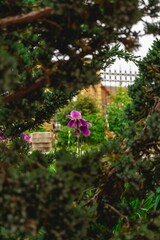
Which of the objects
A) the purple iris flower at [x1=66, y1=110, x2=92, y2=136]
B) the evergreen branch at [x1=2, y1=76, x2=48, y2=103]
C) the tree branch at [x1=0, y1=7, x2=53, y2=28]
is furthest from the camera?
Result: the purple iris flower at [x1=66, y1=110, x2=92, y2=136]

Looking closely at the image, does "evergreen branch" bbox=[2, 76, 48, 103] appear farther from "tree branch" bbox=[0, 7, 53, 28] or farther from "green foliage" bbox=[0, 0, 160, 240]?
"tree branch" bbox=[0, 7, 53, 28]

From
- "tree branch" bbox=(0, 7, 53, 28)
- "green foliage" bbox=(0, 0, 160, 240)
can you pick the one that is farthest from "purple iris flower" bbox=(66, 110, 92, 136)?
"tree branch" bbox=(0, 7, 53, 28)

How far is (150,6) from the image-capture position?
2.24 metres

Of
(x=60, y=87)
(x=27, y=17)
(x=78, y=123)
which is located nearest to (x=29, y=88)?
(x=60, y=87)

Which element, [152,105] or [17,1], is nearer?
[17,1]

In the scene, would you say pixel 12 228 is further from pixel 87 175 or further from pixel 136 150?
pixel 136 150

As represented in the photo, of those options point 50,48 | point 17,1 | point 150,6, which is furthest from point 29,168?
point 150,6

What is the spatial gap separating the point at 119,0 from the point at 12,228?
1.03 m

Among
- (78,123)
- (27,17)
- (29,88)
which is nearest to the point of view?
(27,17)

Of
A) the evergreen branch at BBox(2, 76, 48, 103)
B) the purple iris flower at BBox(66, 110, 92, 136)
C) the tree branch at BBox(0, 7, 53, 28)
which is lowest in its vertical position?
the evergreen branch at BBox(2, 76, 48, 103)

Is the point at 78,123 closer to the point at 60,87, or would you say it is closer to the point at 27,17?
the point at 60,87

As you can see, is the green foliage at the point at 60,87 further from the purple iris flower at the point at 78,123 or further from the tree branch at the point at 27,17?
the purple iris flower at the point at 78,123

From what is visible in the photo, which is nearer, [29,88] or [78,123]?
[29,88]

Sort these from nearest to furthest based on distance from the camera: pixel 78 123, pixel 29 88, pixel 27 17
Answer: pixel 27 17
pixel 29 88
pixel 78 123
